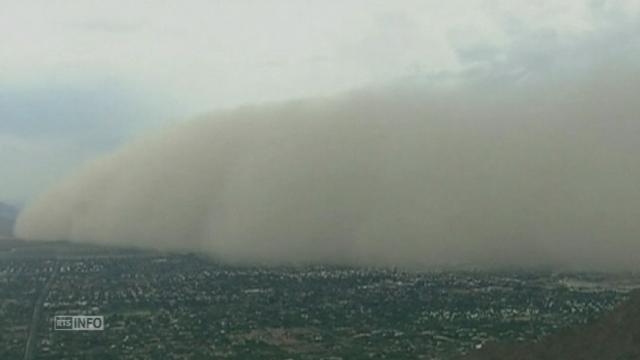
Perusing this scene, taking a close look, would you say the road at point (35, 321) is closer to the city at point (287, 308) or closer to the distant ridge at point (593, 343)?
the city at point (287, 308)

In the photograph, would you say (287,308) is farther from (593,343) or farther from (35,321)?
(593,343)

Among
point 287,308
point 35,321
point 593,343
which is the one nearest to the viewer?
point 593,343

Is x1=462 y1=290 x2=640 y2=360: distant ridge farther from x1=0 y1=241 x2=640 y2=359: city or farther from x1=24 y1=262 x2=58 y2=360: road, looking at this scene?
x1=24 y1=262 x2=58 y2=360: road

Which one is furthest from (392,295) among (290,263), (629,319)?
(629,319)

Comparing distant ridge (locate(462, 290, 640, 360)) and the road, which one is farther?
the road

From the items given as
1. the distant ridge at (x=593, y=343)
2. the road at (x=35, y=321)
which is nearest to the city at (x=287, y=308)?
the road at (x=35, y=321)

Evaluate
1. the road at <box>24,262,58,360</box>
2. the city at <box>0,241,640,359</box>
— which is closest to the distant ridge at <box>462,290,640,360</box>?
the city at <box>0,241,640,359</box>

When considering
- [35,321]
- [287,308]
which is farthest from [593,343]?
[35,321]

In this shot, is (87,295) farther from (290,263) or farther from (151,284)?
(290,263)
